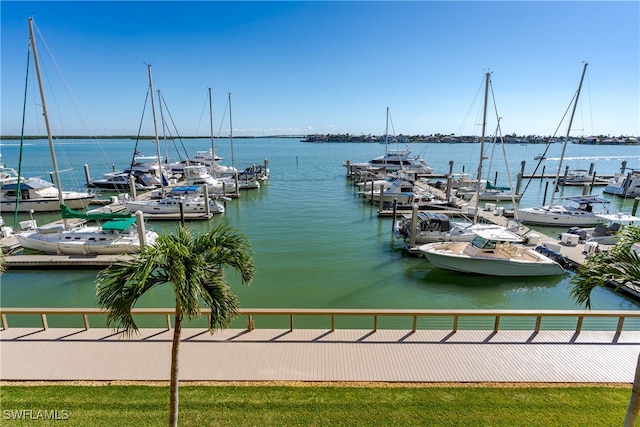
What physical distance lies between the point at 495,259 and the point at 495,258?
0.07 m

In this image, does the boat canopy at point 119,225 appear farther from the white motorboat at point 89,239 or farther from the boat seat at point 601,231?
the boat seat at point 601,231

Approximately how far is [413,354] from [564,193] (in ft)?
167

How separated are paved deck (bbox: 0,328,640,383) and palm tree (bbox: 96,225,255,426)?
342 centimetres

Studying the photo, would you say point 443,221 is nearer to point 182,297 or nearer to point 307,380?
point 307,380

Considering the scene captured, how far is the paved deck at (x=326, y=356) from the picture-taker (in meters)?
8.23

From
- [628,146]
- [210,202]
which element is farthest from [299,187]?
[628,146]

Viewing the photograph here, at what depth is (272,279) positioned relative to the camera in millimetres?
18000

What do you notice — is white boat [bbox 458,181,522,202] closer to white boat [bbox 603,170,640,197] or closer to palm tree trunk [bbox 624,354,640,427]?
white boat [bbox 603,170,640,197]

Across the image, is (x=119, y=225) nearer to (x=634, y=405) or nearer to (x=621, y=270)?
(x=621, y=270)

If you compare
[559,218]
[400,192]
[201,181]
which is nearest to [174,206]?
[201,181]

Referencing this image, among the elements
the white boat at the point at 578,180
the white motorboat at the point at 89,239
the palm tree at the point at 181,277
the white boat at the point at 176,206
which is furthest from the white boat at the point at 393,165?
the palm tree at the point at 181,277

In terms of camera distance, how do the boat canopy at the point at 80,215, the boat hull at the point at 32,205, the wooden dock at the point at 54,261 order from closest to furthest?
the wooden dock at the point at 54,261 < the boat canopy at the point at 80,215 < the boat hull at the point at 32,205

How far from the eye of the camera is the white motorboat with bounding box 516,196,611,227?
28062 millimetres

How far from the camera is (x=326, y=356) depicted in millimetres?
8992
